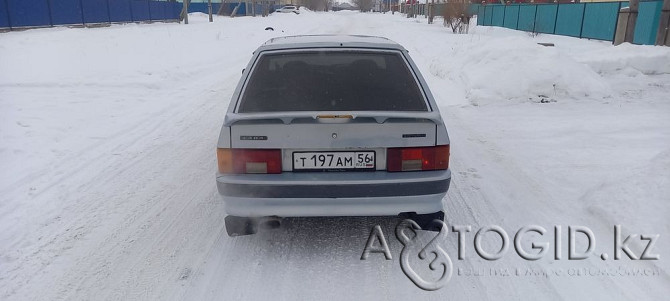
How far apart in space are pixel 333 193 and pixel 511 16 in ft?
103

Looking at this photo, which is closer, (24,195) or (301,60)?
(301,60)

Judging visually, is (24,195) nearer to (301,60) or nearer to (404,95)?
(301,60)

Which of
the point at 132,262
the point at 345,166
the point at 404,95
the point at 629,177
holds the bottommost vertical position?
the point at 132,262

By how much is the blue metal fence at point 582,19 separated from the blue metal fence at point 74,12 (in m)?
25.6

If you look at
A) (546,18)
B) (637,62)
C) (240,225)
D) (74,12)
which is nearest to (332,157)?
(240,225)

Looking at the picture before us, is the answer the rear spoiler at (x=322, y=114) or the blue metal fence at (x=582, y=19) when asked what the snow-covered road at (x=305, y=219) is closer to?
the rear spoiler at (x=322, y=114)

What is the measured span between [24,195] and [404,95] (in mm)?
3735

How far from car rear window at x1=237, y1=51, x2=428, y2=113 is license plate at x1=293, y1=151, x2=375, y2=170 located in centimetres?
33

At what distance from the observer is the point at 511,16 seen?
30453mm

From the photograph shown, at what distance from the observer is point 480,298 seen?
2.82 m

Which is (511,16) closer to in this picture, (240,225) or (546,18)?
(546,18)

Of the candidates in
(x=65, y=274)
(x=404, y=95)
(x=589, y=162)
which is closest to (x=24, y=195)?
(x=65, y=274)

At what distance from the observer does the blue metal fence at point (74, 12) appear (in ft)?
71.4

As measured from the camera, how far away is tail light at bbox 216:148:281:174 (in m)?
3.05
